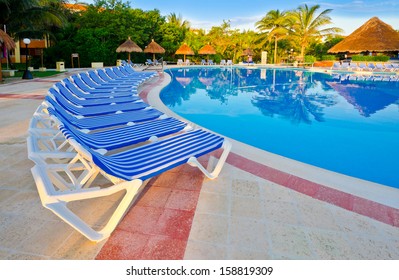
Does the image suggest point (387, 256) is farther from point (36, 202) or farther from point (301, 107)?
point (301, 107)

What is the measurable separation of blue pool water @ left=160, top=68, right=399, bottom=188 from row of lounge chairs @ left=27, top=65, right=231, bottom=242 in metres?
2.49

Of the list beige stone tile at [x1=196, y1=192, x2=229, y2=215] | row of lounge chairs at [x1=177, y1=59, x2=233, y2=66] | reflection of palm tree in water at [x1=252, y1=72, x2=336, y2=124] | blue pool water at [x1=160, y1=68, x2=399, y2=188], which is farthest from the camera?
row of lounge chairs at [x1=177, y1=59, x2=233, y2=66]

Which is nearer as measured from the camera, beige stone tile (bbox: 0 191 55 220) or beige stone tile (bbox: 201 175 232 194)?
beige stone tile (bbox: 0 191 55 220)

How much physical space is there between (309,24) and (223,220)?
32.9 meters

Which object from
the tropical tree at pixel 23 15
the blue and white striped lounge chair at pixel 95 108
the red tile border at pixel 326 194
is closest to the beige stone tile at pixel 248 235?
the red tile border at pixel 326 194

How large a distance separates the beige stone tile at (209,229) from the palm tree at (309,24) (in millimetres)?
32070

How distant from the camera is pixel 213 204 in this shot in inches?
115

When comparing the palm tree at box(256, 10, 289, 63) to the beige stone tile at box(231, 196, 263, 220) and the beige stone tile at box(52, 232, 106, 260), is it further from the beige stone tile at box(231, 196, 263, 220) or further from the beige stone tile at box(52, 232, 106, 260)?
the beige stone tile at box(52, 232, 106, 260)

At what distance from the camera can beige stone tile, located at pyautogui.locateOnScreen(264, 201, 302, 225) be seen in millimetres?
2664

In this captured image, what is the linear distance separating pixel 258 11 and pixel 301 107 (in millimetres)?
34547

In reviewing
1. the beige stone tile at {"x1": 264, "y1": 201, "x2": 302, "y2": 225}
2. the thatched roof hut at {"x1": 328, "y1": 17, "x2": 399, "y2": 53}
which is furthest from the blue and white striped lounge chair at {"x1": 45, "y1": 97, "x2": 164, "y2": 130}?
the thatched roof hut at {"x1": 328, "y1": 17, "x2": 399, "y2": 53}

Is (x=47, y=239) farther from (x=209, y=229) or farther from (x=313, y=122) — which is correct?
(x=313, y=122)

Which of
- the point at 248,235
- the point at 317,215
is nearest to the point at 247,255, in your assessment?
the point at 248,235

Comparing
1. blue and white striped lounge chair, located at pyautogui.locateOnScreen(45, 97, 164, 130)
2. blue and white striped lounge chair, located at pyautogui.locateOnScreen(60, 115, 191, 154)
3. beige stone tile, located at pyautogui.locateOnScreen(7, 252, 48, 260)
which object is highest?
blue and white striped lounge chair, located at pyautogui.locateOnScreen(45, 97, 164, 130)
